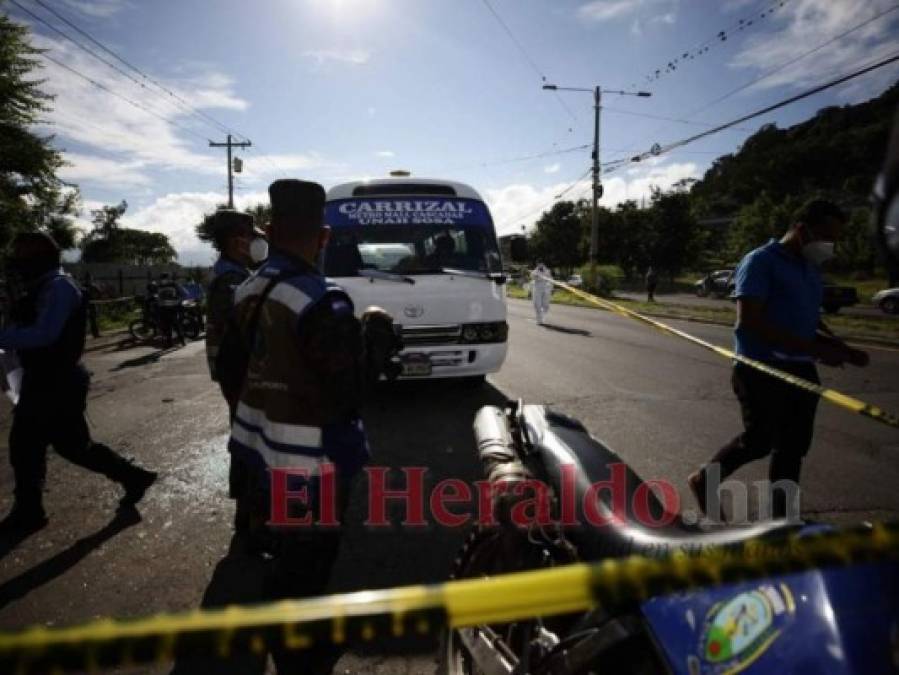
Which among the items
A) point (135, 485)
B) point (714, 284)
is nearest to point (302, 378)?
point (135, 485)

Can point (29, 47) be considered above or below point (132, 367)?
above

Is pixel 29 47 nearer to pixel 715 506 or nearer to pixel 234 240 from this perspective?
pixel 234 240

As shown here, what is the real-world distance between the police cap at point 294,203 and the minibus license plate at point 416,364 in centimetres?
332

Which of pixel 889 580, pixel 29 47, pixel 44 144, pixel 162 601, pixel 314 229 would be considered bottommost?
pixel 162 601

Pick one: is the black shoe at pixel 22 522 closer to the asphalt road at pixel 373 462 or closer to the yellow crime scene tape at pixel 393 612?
the asphalt road at pixel 373 462

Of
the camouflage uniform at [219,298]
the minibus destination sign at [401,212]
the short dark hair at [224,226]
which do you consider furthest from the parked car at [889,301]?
the camouflage uniform at [219,298]

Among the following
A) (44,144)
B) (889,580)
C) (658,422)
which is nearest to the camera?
(889,580)

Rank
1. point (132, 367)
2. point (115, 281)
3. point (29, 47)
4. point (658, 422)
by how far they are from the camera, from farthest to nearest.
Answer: point (115, 281)
point (29, 47)
point (132, 367)
point (658, 422)

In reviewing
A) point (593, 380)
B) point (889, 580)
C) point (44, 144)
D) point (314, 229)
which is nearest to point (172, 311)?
point (44, 144)

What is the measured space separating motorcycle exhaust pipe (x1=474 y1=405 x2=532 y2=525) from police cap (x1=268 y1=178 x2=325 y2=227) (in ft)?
3.98

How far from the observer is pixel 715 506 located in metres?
3.50

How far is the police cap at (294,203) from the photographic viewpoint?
1.94 meters

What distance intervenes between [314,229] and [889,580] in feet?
6.20

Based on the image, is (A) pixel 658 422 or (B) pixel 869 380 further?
(B) pixel 869 380
